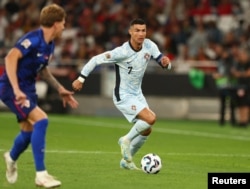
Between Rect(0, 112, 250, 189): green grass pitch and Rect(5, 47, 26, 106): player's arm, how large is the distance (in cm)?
124

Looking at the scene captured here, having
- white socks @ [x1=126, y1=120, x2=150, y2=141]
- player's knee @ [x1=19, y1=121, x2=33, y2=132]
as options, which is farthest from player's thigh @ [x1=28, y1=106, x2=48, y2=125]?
white socks @ [x1=126, y1=120, x2=150, y2=141]

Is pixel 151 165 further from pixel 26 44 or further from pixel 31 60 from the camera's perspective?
pixel 26 44

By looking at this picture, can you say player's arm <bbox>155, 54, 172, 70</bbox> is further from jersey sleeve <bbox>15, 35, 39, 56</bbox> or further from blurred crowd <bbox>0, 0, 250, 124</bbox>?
blurred crowd <bbox>0, 0, 250, 124</bbox>

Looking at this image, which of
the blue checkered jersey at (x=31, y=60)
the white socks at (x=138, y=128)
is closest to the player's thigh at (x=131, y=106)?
the white socks at (x=138, y=128)

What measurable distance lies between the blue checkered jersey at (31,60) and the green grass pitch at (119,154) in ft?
4.17

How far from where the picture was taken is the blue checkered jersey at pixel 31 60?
35.7 feet

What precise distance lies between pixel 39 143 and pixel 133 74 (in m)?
3.63

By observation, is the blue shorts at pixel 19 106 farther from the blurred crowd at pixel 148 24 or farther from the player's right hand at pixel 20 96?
the blurred crowd at pixel 148 24

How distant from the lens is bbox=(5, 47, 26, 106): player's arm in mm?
10469

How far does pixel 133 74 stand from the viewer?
46.0 ft

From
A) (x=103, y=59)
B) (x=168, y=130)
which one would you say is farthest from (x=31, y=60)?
(x=168, y=130)

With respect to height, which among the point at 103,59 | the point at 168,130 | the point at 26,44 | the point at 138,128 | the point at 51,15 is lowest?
the point at 168,130

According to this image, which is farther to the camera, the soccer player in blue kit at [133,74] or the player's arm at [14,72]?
the soccer player in blue kit at [133,74]

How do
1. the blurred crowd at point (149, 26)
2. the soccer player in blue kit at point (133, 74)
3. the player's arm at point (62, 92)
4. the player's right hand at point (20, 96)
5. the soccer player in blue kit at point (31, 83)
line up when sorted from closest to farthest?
the player's right hand at point (20, 96) < the soccer player in blue kit at point (31, 83) < the player's arm at point (62, 92) < the soccer player in blue kit at point (133, 74) < the blurred crowd at point (149, 26)
